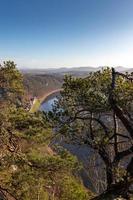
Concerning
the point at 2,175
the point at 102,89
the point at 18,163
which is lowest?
the point at 2,175

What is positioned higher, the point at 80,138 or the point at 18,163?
the point at 80,138

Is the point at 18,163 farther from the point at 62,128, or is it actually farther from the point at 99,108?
the point at 99,108

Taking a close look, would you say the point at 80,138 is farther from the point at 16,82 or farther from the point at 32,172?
the point at 16,82

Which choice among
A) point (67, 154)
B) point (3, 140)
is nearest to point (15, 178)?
point (3, 140)

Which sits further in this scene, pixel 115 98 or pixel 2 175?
pixel 2 175

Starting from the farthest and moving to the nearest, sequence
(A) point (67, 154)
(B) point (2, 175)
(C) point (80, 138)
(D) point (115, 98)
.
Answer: (B) point (2, 175) < (A) point (67, 154) < (C) point (80, 138) < (D) point (115, 98)

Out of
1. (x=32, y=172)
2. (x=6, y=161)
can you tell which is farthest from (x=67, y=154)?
(x=6, y=161)

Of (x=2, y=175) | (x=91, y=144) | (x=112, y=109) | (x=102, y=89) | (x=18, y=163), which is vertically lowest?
(x=2, y=175)

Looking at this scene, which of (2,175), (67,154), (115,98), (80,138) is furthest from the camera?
(2,175)

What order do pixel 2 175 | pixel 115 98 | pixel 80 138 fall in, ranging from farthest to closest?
pixel 2 175, pixel 80 138, pixel 115 98
